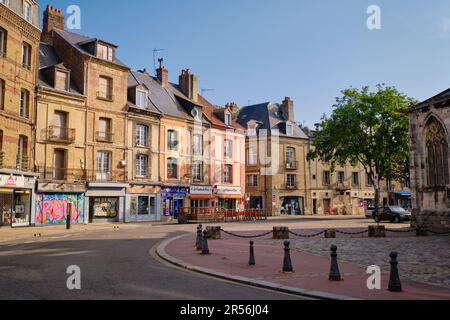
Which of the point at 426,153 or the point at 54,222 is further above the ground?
the point at 426,153

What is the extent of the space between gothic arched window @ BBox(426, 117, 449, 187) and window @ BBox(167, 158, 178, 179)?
65.8 feet

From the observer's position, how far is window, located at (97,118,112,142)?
29.7 m

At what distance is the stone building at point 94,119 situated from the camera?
28.0m

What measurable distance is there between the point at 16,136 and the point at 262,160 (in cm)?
2684

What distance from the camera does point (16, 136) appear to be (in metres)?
24.1

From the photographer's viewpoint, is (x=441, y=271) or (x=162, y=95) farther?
(x=162, y=95)

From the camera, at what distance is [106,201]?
30.1 meters

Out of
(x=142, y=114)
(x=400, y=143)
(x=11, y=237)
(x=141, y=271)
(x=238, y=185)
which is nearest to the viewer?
(x=141, y=271)

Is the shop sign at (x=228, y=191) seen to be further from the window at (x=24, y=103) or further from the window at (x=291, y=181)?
the window at (x=24, y=103)

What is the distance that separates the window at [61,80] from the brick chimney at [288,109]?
87.2 ft

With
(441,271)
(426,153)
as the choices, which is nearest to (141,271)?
(441,271)

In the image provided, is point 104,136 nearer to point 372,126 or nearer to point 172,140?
point 172,140

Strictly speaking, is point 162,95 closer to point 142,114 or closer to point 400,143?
point 142,114
